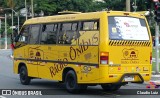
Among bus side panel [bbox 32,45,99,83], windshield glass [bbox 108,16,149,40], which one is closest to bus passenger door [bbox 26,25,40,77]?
bus side panel [bbox 32,45,99,83]

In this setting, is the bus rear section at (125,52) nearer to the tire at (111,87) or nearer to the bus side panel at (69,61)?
the bus side panel at (69,61)

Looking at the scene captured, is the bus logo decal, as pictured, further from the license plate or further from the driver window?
the driver window

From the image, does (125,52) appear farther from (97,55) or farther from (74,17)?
(74,17)

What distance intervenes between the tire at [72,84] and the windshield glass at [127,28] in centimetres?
200

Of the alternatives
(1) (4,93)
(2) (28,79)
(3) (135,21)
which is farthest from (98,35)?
(2) (28,79)

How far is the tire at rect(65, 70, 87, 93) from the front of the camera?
49.6 ft

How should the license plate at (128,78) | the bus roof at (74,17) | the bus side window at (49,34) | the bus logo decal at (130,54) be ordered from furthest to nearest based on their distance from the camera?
the bus side window at (49,34) → the bus roof at (74,17) → the bus logo decal at (130,54) → the license plate at (128,78)

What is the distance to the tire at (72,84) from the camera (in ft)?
49.6

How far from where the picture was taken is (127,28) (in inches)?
581

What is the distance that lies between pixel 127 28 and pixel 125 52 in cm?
79

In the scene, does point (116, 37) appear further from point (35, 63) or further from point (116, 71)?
point (35, 63)

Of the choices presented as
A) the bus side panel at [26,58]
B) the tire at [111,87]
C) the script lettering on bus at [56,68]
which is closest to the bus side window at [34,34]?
the bus side panel at [26,58]

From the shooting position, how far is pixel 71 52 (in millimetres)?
15469

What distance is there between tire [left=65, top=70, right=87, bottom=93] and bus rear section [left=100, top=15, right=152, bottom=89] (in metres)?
1.08
